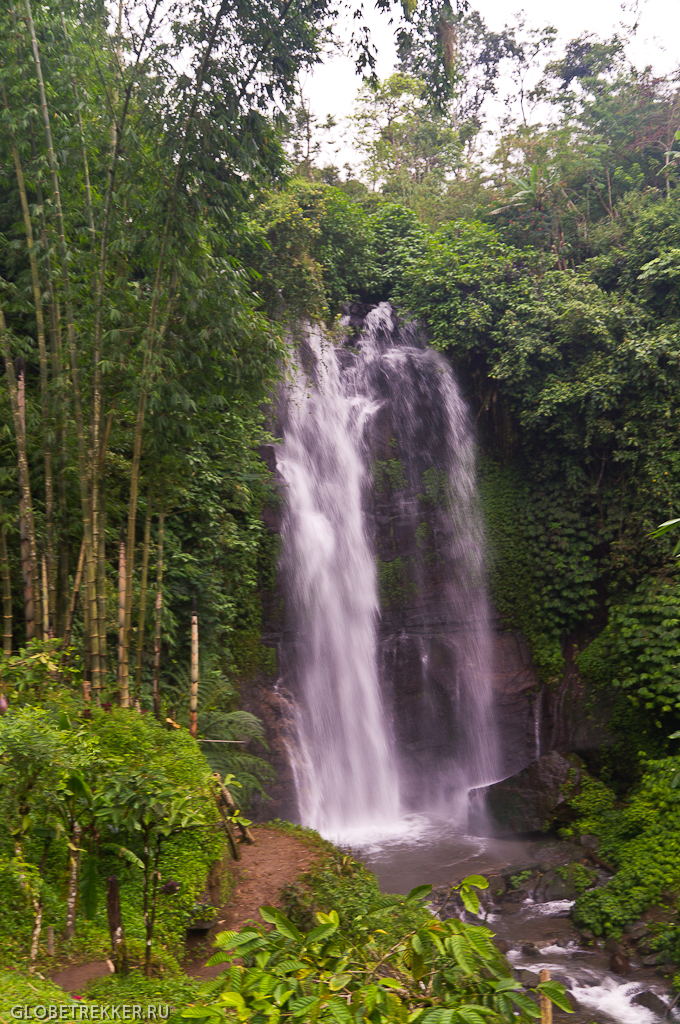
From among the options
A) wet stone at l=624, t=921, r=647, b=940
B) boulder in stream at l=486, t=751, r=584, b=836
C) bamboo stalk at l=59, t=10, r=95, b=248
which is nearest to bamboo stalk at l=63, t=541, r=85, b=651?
bamboo stalk at l=59, t=10, r=95, b=248

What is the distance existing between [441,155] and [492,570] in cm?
1349

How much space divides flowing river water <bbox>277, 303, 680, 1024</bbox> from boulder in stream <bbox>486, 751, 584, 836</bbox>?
245 millimetres

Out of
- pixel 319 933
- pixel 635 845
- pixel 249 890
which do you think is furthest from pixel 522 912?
pixel 319 933

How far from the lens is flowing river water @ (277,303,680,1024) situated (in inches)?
354

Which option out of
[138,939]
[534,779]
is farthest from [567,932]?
[138,939]

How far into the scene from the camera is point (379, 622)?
10.6 metres

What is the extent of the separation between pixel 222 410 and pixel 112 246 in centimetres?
205

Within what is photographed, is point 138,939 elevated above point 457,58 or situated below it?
below

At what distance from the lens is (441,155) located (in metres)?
18.9

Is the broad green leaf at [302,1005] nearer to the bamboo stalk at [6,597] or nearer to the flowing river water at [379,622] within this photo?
the bamboo stalk at [6,597]

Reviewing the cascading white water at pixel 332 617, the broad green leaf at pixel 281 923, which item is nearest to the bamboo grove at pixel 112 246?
the broad green leaf at pixel 281 923

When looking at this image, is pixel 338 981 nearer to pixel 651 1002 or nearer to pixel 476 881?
pixel 476 881

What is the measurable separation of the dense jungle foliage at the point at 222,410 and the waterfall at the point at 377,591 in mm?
592

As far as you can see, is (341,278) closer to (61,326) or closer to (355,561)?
(355,561)
